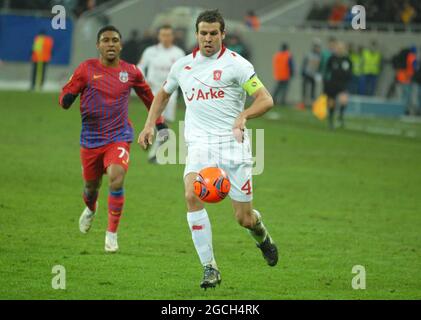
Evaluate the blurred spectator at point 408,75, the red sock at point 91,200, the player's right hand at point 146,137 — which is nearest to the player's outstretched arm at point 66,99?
the red sock at point 91,200

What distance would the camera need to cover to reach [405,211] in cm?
1597

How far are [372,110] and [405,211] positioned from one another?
68.4 feet

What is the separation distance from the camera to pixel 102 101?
12094mm

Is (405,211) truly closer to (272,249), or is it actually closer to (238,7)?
(272,249)

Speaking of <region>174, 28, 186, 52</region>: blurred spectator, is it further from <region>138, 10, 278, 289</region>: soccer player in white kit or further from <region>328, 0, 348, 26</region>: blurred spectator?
<region>138, 10, 278, 289</region>: soccer player in white kit

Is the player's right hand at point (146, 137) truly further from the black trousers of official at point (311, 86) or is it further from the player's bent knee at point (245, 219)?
the black trousers of official at point (311, 86)

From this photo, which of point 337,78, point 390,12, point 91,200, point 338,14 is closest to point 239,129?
point 91,200

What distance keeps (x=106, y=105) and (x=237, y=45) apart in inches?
1003

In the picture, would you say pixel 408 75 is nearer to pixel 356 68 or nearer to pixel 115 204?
pixel 356 68

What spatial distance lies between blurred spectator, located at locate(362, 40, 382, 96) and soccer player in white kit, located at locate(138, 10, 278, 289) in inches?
1104

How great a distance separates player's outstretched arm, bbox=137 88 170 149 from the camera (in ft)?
33.2

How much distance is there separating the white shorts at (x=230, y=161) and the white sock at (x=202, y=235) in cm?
43

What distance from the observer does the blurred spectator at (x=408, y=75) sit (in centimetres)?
3531

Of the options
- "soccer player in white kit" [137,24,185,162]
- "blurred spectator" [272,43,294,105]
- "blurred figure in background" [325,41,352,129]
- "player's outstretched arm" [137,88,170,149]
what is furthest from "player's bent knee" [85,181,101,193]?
"blurred spectator" [272,43,294,105]
